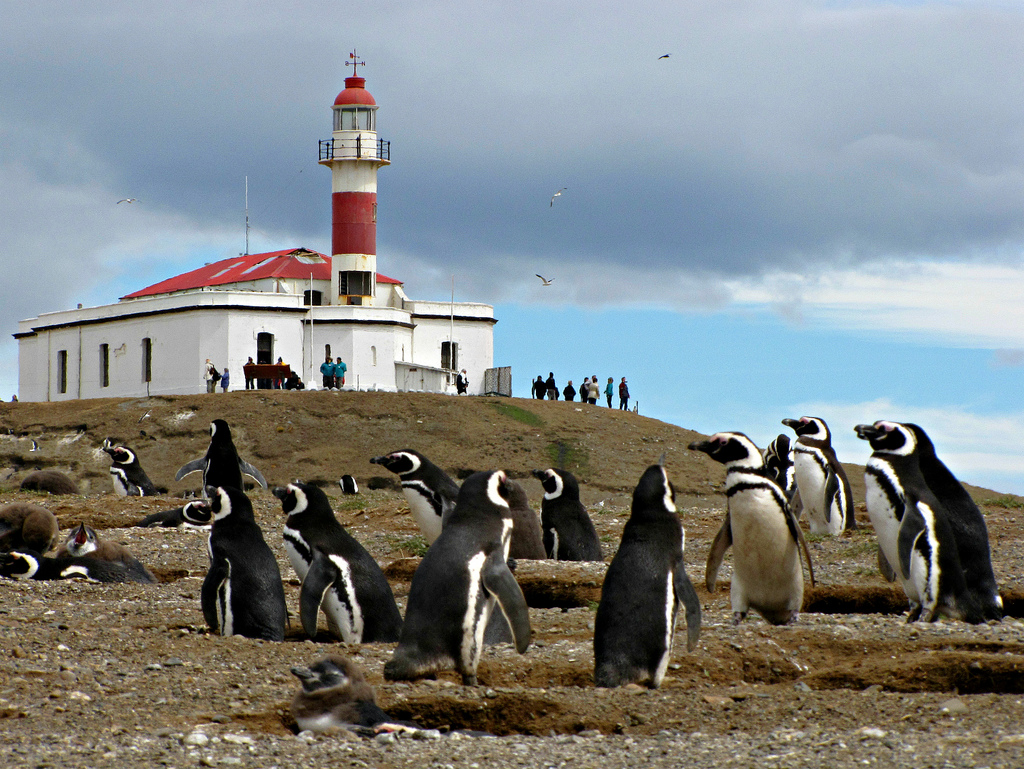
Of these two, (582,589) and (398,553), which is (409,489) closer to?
(398,553)

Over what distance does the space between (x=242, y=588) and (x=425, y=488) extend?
4163 mm

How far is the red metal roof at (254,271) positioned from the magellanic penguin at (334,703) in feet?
156

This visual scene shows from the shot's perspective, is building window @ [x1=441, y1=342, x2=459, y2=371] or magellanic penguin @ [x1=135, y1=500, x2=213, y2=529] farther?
building window @ [x1=441, y1=342, x2=459, y2=371]

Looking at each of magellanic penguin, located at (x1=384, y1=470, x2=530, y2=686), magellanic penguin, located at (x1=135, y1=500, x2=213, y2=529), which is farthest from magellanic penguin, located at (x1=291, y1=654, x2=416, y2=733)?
magellanic penguin, located at (x1=135, y1=500, x2=213, y2=529)

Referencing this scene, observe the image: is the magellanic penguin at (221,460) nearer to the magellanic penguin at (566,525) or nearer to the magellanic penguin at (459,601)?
the magellanic penguin at (566,525)

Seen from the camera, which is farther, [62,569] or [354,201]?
[354,201]

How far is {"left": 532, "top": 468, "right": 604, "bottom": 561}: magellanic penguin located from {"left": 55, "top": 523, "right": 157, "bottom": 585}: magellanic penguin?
3934 mm

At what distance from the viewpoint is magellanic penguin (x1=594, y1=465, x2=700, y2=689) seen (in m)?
6.68

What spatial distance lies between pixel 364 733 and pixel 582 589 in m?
4.93

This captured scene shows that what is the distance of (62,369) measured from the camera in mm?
55812

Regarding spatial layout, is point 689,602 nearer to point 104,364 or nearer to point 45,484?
point 45,484

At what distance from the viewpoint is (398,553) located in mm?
14055

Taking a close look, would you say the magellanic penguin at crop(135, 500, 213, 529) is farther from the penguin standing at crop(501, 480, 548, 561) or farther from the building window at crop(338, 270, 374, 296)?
the building window at crop(338, 270, 374, 296)

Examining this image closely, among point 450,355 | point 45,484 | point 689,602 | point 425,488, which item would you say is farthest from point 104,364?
point 689,602
